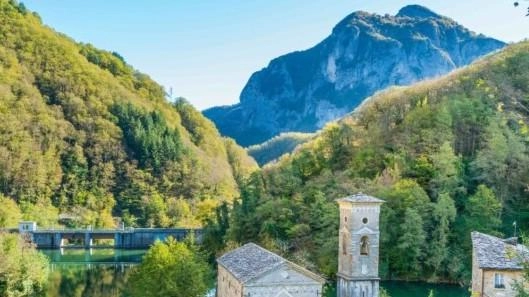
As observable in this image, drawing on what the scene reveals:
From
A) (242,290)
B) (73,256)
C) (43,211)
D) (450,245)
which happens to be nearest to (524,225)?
(450,245)

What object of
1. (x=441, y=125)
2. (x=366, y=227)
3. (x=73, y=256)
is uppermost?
(x=441, y=125)

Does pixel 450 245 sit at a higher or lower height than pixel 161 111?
lower

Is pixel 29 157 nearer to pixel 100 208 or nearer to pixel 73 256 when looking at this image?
pixel 100 208

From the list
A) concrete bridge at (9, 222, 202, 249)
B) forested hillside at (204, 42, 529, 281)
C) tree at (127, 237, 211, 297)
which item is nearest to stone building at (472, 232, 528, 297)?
tree at (127, 237, 211, 297)

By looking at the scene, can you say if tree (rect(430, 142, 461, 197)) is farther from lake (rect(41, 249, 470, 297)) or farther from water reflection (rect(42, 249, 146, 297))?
water reflection (rect(42, 249, 146, 297))

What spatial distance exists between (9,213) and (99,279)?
49816 mm

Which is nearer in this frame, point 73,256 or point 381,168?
point 381,168

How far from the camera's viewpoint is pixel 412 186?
211 feet

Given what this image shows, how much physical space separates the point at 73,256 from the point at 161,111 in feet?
315

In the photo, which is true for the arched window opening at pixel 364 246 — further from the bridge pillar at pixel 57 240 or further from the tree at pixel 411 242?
the bridge pillar at pixel 57 240

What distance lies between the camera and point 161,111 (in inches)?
7672

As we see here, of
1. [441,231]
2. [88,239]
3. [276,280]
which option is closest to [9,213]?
[88,239]

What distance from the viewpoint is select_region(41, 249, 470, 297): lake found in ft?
185

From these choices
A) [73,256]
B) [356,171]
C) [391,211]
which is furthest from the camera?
[73,256]
